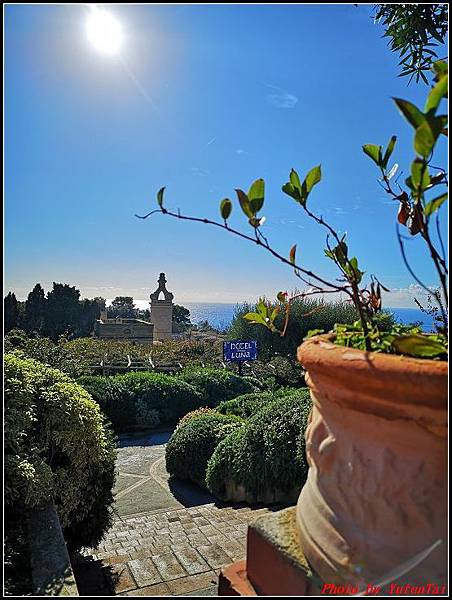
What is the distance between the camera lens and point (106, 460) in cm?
312

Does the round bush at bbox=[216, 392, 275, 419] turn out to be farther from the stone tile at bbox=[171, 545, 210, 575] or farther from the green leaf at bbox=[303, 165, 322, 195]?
the green leaf at bbox=[303, 165, 322, 195]

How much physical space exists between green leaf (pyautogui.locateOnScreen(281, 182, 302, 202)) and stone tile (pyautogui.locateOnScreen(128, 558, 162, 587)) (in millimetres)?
2603

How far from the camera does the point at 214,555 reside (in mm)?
3166

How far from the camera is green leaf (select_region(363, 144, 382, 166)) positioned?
1.07 m

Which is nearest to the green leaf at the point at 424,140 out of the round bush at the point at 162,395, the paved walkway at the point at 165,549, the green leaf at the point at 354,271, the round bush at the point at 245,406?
the green leaf at the point at 354,271

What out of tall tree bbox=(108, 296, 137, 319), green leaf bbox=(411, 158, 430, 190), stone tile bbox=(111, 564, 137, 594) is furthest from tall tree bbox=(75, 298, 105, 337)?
green leaf bbox=(411, 158, 430, 190)

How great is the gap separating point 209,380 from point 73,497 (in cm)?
913

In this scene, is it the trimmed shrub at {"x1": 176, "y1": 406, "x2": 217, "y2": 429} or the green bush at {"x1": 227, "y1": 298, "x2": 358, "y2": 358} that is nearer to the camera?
the trimmed shrub at {"x1": 176, "y1": 406, "x2": 217, "y2": 429}

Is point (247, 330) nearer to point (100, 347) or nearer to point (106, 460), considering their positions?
point (100, 347)

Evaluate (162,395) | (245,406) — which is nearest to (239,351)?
(162,395)

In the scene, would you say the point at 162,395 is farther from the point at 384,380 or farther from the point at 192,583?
the point at 384,380

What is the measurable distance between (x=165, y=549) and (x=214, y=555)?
422 millimetres

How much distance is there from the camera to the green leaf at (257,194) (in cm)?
90

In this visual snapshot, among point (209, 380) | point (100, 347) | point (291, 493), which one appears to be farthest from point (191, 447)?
point (100, 347)
